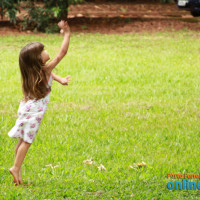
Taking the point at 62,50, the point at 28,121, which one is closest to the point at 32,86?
the point at 28,121

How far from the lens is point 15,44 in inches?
531

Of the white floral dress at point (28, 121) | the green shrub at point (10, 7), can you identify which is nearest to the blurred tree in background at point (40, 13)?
the green shrub at point (10, 7)

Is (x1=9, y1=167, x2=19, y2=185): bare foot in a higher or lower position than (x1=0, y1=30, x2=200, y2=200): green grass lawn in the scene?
higher

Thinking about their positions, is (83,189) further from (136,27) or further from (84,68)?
(136,27)

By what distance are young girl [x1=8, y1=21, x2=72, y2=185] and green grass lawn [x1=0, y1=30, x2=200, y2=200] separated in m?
0.53

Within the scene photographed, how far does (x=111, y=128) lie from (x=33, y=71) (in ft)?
7.63

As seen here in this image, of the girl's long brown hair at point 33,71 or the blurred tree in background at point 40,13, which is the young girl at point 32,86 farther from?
the blurred tree in background at point 40,13

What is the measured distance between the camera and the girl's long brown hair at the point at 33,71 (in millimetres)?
3926

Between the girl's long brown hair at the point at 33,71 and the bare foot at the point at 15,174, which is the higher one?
the girl's long brown hair at the point at 33,71

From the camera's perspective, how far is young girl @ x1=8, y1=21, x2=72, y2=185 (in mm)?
3938

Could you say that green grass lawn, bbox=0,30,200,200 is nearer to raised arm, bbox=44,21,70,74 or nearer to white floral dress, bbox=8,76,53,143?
white floral dress, bbox=8,76,53,143

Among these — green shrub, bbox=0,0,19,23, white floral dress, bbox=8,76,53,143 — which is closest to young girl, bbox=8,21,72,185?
white floral dress, bbox=8,76,53,143

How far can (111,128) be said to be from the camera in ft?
19.9

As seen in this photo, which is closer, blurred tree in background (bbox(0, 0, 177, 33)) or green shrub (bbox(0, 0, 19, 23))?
green shrub (bbox(0, 0, 19, 23))
